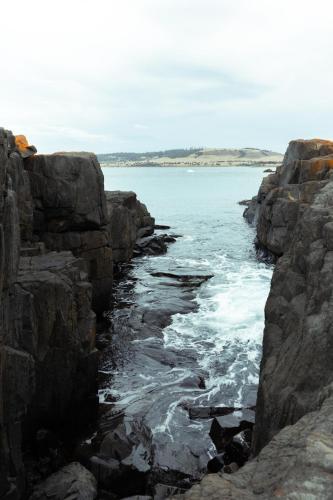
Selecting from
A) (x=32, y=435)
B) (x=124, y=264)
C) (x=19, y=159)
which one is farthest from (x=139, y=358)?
(x=124, y=264)

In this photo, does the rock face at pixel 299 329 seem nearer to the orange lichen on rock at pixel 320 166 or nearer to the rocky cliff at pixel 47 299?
the rocky cliff at pixel 47 299

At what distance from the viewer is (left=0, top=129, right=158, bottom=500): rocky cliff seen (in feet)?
37.9

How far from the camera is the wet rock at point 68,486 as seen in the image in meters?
12.0

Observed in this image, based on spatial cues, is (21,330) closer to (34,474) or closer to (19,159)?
(34,474)

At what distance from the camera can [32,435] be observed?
14914mm

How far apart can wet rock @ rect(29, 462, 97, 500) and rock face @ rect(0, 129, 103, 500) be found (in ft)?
1.96

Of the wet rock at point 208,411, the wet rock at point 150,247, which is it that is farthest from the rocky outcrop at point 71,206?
the wet rock at point 150,247

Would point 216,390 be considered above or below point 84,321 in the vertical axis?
below

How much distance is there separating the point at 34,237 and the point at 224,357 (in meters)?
12.1

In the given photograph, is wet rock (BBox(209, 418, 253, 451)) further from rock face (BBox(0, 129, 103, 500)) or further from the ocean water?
rock face (BBox(0, 129, 103, 500))

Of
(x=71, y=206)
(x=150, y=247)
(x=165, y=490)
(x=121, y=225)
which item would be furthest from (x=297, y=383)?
(x=150, y=247)

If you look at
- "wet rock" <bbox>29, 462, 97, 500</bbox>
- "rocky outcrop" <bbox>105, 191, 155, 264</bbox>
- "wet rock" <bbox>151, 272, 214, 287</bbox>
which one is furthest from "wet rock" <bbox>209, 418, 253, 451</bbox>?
"rocky outcrop" <bbox>105, 191, 155, 264</bbox>

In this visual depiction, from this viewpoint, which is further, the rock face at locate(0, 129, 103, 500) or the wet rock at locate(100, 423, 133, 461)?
the wet rock at locate(100, 423, 133, 461)

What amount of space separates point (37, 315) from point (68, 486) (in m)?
5.20
